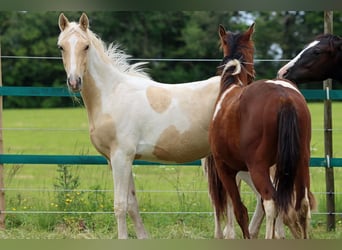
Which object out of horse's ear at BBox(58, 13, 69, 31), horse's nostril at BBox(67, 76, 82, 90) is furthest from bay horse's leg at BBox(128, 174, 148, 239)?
horse's ear at BBox(58, 13, 69, 31)

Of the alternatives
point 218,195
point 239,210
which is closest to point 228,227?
point 218,195

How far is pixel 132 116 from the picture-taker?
543 centimetres

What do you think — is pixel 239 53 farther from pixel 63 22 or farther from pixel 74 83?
pixel 63 22

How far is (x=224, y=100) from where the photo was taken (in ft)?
15.9

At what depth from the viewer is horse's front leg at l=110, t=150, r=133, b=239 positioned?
535 centimetres

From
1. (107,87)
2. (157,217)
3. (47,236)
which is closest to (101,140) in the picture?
(107,87)

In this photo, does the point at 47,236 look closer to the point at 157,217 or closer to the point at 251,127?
the point at 157,217

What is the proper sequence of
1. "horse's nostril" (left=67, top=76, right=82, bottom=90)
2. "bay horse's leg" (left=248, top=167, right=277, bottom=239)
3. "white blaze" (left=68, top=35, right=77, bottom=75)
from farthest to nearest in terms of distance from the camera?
1. "white blaze" (left=68, top=35, right=77, bottom=75)
2. "horse's nostril" (left=67, top=76, right=82, bottom=90)
3. "bay horse's leg" (left=248, top=167, right=277, bottom=239)

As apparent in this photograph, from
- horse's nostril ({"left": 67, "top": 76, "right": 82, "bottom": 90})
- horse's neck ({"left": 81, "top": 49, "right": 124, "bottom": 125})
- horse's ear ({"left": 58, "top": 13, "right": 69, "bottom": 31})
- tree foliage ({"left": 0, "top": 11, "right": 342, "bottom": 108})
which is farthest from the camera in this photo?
tree foliage ({"left": 0, "top": 11, "right": 342, "bottom": 108})

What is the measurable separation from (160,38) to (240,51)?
865 inches

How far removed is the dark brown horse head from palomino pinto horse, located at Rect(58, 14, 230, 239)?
0.34 m

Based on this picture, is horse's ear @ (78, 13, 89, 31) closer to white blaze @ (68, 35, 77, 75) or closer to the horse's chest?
white blaze @ (68, 35, 77, 75)
